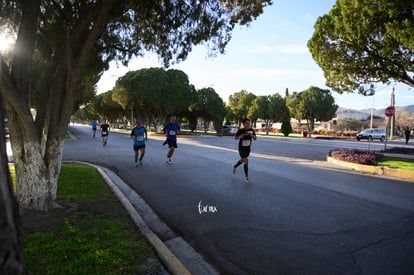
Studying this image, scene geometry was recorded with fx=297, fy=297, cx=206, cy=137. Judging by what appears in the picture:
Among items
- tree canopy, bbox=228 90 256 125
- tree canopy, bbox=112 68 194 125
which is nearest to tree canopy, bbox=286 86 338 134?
tree canopy, bbox=228 90 256 125

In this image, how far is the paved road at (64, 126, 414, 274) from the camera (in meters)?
3.45

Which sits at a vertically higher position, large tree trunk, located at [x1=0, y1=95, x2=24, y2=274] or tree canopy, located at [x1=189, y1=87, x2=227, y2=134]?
tree canopy, located at [x1=189, y1=87, x2=227, y2=134]

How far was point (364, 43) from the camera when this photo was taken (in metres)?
12.7

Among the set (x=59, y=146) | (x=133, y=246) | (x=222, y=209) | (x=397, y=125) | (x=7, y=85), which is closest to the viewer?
(x=133, y=246)

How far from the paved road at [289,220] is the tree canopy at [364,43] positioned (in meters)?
6.43

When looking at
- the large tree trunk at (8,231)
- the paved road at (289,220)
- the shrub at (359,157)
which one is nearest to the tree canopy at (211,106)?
the shrub at (359,157)

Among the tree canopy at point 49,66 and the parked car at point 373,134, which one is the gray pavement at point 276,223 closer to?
the tree canopy at point 49,66

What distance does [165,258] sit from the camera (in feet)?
10.9

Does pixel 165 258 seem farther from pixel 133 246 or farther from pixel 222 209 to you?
pixel 222 209

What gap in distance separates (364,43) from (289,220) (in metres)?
10.9

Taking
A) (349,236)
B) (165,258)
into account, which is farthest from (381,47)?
(165,258)

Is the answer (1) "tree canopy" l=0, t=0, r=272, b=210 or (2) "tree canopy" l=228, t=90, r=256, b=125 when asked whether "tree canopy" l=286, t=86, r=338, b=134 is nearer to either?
(2) "tree canopy" l=228, t=90, r=256, b=125

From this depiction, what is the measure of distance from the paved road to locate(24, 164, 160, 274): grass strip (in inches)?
31.0

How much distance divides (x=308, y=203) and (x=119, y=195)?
12.6 ft
